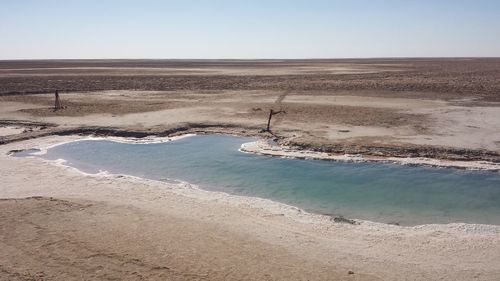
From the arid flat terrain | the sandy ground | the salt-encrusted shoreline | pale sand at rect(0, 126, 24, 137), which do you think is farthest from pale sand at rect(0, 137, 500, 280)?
pale sand at rect(0, 126, 24, 137)

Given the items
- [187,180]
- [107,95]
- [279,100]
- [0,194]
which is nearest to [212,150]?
[187,180]

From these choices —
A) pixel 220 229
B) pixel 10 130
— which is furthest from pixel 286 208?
pixel 10 130

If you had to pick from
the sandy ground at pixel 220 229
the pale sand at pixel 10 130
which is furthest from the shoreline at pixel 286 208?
the pale sand at pixel 10 130

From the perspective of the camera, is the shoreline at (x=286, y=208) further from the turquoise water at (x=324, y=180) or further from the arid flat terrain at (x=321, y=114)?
the arid flat terrain at (x=321, y=114)

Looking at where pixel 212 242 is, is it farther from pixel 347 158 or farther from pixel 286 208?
pixel 347 158

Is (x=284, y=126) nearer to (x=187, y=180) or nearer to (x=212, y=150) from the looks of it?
(x=212, y=150)

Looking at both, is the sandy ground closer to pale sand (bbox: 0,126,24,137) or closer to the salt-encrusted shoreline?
pale sand (bbox: 0,126,24,137)
